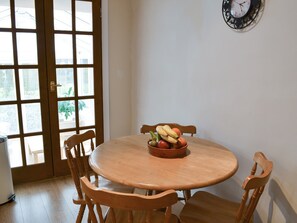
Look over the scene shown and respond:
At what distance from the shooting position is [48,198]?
266cm

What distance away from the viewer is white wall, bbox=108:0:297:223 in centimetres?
157

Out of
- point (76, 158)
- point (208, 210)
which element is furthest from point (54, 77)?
point (208, 210)

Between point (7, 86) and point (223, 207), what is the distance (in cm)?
235

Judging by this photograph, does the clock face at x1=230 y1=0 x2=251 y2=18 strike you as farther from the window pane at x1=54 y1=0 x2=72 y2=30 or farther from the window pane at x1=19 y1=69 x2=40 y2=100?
the window pane at x1=19 y1=69 x2=40 y2=100

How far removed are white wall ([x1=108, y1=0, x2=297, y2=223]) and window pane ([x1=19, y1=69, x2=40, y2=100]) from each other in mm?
840

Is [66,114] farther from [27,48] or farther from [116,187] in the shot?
[116,187]

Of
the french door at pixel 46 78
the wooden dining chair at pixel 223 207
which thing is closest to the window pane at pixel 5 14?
the french door at pixel 46 78

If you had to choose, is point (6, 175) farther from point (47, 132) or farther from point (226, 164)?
point (226, 164)

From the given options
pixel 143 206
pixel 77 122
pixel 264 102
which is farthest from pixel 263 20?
pixel 77 122

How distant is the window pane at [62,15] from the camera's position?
2.84m

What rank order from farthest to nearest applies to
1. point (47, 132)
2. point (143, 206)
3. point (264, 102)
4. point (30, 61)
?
point (47, 132) < point (30, 61) < point (264, 102) < point (143, 206)

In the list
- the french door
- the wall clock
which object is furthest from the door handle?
the wall clock

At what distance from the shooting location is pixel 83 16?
2992 millimetres

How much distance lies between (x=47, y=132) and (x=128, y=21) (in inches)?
63.2
